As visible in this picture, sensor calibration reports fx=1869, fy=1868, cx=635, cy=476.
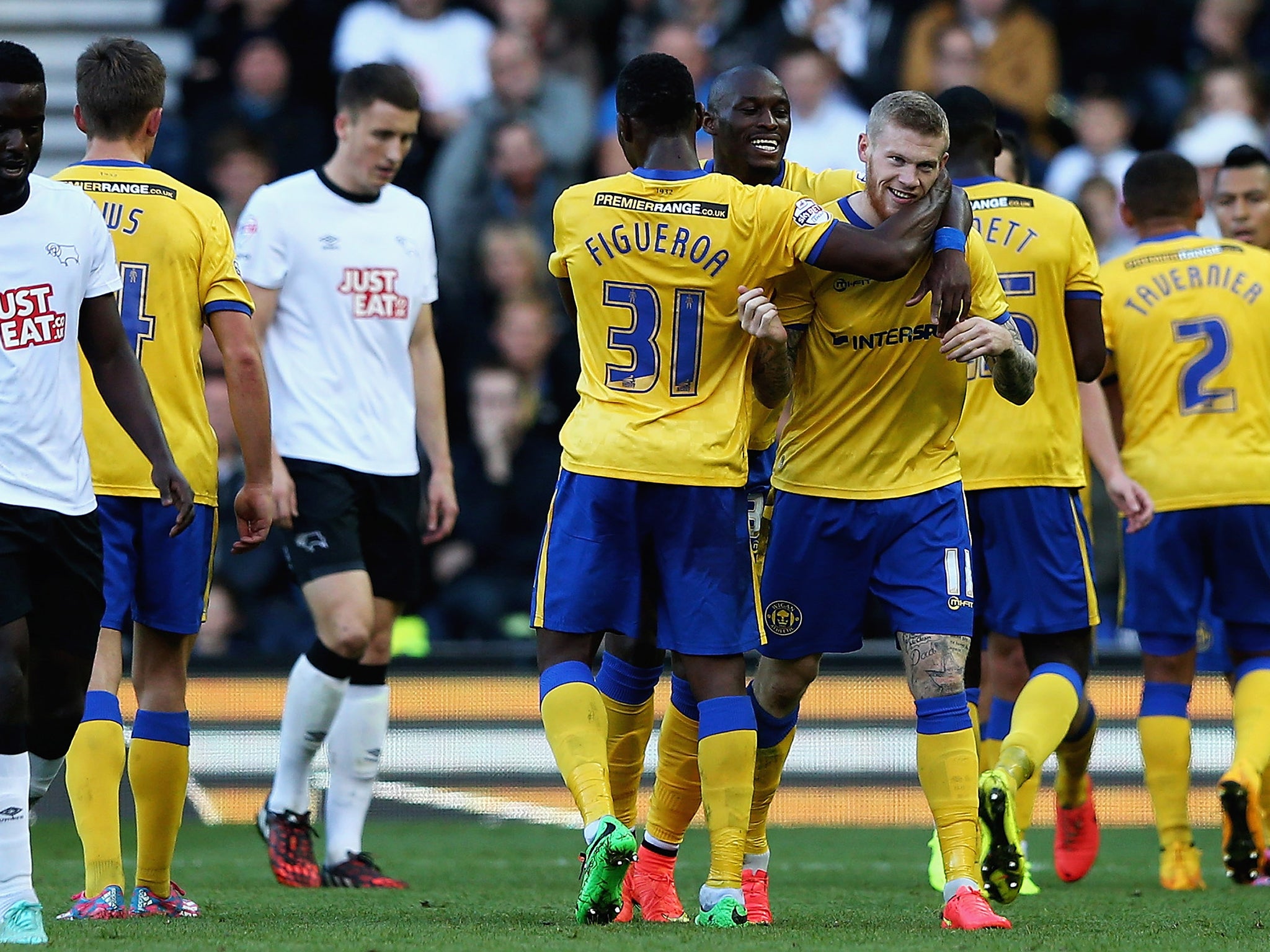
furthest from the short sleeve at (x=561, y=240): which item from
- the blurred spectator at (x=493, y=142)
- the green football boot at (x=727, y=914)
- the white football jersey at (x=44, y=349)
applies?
the blurred spectator at (x=493, y=142)

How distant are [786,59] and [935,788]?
8.11 m

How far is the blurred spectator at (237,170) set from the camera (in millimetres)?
12047

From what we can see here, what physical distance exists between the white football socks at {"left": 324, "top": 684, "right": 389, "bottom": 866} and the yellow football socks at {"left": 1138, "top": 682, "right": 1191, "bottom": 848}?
9.36 feet

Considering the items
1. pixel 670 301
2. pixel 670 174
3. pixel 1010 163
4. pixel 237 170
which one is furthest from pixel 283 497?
pixel 237 170

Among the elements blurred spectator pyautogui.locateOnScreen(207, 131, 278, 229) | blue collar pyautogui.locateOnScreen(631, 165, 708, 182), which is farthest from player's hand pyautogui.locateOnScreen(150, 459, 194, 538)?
blurred spectator pyautogui.locateOnScreen(207, 131, 278, 229)

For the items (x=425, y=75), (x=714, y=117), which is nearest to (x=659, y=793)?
(x=714, y=117)

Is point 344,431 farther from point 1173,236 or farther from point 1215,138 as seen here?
point 1215,138

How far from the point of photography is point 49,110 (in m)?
14.1

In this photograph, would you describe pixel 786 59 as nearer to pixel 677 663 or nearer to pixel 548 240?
pixel 548 240

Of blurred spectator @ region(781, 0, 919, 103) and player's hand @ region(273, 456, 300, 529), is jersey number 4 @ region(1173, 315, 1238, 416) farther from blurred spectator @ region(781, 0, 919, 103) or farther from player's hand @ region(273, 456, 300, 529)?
blurred spectator @ region(781, 0, 919, 103)

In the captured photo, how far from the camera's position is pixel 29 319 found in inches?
181

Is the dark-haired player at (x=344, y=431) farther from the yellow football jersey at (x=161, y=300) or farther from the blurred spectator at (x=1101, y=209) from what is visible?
the blurred spectator at (x=1101, y=209)

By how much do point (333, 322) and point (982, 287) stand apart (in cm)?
270

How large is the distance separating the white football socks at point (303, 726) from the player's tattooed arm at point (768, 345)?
7.46 ft
